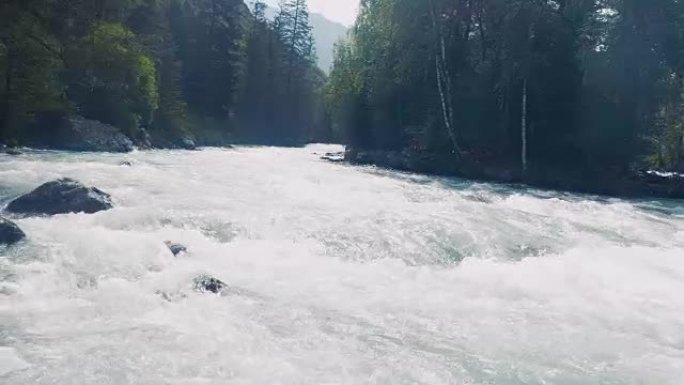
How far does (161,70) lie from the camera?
1734 inches

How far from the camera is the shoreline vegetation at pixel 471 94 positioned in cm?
2475

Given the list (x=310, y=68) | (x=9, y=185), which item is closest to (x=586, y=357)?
(x=9, y=185)

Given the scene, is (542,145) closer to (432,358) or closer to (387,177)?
(387,177)

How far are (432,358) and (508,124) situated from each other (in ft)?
76.3

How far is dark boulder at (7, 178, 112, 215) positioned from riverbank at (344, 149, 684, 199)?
19.1 m

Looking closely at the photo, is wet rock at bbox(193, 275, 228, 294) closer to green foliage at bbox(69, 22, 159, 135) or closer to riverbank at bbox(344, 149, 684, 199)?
riverbank at bbox(344, 149, 684, 199)

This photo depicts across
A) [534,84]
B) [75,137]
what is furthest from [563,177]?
[75,137]

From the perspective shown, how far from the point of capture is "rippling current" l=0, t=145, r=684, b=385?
6.06 m

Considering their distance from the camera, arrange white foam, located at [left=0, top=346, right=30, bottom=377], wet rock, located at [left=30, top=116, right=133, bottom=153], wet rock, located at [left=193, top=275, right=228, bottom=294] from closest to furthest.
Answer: white foam, located at [left=0, top=346, right=30, bottom=377], wet rock, located at [left=193, top=275, right=228, bottom=294], wet rock, located at [left=30, top=116, right=133, bottom=153]

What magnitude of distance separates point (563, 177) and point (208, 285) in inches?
820

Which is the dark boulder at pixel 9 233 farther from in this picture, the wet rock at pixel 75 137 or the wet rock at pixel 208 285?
the wet rock at pixel 75 137

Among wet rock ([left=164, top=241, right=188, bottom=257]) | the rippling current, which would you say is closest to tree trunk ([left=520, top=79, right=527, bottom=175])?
the rippling current

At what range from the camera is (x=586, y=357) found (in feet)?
22.0

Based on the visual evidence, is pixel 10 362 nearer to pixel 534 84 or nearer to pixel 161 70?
pixel 534 84
